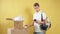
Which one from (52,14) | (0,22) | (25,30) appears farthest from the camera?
(52,14)

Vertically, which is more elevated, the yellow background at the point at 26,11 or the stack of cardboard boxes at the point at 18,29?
the yellow background at the point at 26,11

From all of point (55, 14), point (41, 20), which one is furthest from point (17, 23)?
point (55, 14)

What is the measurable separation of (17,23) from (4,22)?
62cm

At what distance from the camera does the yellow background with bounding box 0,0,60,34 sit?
3.72 m

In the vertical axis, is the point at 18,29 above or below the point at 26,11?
below

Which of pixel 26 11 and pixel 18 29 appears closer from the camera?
pixel 18 29

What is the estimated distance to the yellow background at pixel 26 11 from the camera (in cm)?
372

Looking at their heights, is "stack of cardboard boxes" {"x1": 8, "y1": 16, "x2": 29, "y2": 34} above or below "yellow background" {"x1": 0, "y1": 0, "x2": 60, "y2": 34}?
below

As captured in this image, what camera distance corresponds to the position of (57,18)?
3.99 m

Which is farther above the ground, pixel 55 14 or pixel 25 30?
pixel 55 14

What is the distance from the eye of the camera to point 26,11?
382 centimetres

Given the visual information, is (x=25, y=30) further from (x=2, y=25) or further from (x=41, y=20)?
(x=2, y=25)

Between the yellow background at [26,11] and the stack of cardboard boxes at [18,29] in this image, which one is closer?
the stack of cardboard boxes at [18,29]

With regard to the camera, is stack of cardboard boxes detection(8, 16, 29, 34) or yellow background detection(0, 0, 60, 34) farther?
yellow background detection(0, 0, 60, 34)
